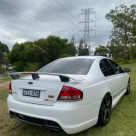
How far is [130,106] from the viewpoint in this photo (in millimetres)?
3879

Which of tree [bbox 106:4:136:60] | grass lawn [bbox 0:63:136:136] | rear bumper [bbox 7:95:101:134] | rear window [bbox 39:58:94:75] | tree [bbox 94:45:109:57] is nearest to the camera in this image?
rear bumper [bbox 7:95:101:134]

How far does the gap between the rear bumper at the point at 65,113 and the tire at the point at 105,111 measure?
0.38 m

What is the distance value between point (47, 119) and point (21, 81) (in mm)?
838

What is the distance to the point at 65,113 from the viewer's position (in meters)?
2.03

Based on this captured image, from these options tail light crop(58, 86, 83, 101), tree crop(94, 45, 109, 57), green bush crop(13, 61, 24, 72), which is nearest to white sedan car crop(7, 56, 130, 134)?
tail light crop(58, 86, 83, 101)

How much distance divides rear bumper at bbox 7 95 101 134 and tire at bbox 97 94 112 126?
1.25 feet

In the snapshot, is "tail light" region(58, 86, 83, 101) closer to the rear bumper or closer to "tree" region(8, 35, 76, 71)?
the rear bumper

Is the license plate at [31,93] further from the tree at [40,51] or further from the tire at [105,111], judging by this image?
the tree at [40,51]

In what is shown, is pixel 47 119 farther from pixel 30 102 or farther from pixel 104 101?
Result: pixel 104 101

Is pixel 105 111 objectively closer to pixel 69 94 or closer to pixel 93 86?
pixel 93 86

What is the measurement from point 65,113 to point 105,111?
3.76 ft

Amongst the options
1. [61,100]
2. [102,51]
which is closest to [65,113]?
[61,100]

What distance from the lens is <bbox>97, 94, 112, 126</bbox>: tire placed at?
2.62 m

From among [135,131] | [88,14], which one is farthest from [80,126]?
[88,14]
